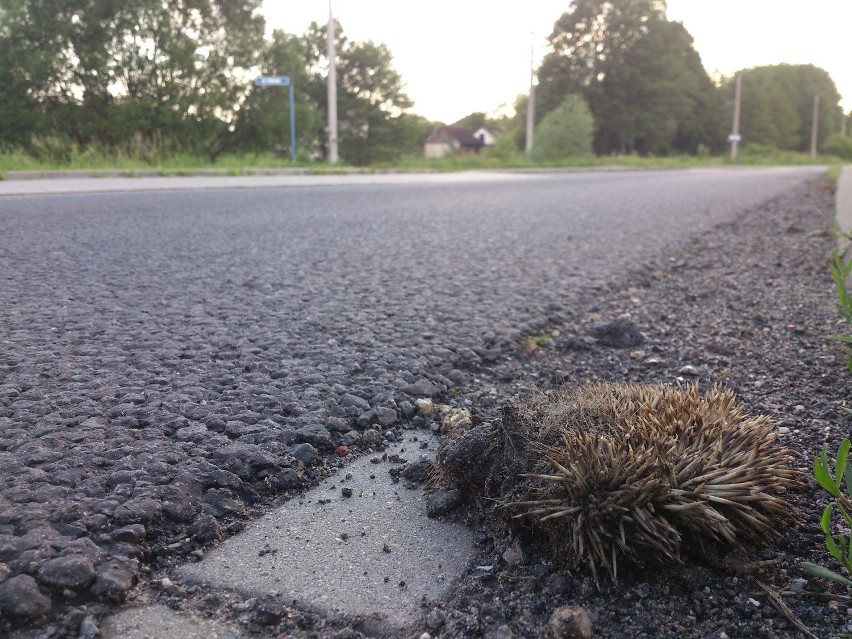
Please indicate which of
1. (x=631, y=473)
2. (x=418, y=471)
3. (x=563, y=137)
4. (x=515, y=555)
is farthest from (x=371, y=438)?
(x=563, y=137)

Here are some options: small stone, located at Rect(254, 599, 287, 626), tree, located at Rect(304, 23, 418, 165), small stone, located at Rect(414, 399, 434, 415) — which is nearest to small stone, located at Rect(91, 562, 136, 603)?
small stone, located at Rect(254, 599, 287, 626)

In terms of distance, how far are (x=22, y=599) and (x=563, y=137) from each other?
3770cm

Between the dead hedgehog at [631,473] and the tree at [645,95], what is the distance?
63662 millimetres

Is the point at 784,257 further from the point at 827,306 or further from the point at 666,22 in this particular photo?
the point at 666,22

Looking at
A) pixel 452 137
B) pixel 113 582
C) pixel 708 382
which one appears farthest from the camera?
pixel 452 137

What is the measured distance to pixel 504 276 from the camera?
4.76 m

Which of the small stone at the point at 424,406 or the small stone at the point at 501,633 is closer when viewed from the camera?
the small stone at the point at 501,633

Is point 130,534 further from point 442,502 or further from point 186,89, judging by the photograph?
point 186,89

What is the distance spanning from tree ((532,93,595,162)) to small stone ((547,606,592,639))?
35712mm

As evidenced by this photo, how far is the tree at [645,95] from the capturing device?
6181 cm

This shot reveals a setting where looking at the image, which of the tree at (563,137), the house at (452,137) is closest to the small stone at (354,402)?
the tree at (563,137)

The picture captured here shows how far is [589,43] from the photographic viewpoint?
64.2m

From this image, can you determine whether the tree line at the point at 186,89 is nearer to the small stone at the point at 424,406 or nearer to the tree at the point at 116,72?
the tree at the point at 116,72

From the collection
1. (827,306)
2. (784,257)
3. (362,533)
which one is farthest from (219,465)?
(784,257)
